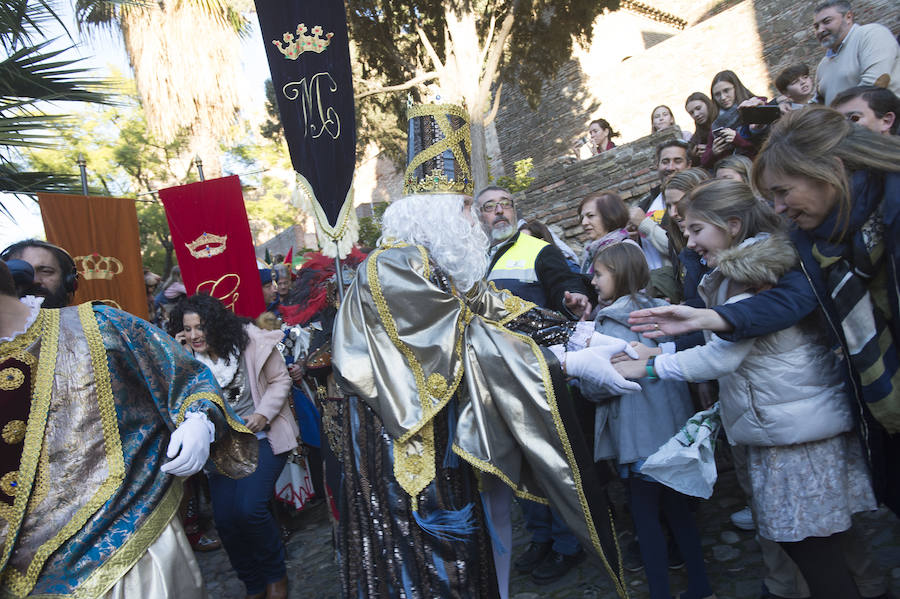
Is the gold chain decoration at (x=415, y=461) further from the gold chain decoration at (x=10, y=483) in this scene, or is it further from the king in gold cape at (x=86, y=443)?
the gold chain decoration at (x=10, y=483)

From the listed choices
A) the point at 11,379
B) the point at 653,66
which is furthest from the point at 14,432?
the point at 653,66

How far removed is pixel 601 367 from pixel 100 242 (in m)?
4.83

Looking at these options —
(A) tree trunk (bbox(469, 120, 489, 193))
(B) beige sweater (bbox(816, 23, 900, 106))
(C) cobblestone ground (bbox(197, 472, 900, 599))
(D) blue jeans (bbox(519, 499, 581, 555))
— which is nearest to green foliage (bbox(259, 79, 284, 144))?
(A) tree trunk (bbox(469, 120, 489, 193))

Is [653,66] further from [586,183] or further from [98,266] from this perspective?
[98,266]

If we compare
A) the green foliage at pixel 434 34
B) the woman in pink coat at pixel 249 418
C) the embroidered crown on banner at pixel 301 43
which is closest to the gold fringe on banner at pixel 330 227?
the woman in pink coat at pixel 249 418

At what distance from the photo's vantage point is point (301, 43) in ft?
13.4

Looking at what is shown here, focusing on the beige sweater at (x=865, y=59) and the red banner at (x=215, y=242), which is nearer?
the beige sweater at (x=865, y=59)

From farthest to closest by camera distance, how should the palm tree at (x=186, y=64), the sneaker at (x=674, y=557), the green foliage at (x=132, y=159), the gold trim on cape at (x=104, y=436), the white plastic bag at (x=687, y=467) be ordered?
1. the green foliage at (x=132, y=159)
2. the palm tree at (x=186, y=64)
3. the sneaker at (x=674, y=557)
4. the white plastic bag at (x=687, y=467)
5. the gold trim on cape at (x=104, y=436)

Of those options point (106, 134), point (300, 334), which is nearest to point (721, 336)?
point (300, 334)

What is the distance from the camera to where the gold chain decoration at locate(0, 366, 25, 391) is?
200 cm

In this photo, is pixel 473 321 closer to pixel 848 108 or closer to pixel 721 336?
pixel 721 336

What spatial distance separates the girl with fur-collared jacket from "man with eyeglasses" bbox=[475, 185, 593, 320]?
125 cm

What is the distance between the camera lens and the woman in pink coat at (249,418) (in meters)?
3.55

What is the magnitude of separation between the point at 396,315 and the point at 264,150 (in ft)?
86.9
